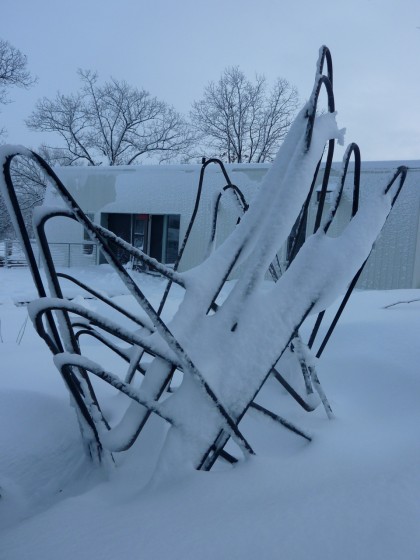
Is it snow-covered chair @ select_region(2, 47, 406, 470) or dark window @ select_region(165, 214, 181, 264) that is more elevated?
snow-covered chair @ select_region(2, 47, 406, 470)

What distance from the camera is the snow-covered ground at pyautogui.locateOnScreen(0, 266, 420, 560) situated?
0.74 m

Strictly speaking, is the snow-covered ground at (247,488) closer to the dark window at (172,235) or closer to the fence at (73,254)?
the dark window at (172,235)

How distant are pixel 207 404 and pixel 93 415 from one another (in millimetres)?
338

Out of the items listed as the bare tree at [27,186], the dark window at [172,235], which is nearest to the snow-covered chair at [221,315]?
the dark window at [172,235]

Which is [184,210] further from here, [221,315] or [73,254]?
[221,315]

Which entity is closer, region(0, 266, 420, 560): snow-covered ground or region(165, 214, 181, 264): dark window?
region(0, 266, 420, 560): snow-covered ground

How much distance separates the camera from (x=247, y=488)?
894 millimetres

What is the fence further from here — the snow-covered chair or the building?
the snow-covered chair

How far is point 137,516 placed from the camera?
0.84 metres

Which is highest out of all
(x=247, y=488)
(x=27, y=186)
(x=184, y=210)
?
(x=27, y=186)

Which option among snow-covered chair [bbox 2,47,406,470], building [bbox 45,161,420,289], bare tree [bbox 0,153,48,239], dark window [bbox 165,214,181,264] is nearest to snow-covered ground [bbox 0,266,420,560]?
snow-covered chair [bbox 2,47,406,470]

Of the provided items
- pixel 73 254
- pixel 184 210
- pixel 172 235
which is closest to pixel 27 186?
pixel 73 254

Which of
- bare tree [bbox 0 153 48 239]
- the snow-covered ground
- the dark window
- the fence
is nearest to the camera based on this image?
the snow-covered ground

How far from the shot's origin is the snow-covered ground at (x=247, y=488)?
0.74m
